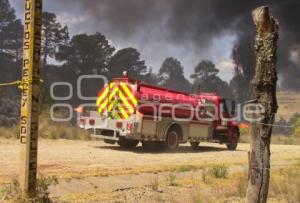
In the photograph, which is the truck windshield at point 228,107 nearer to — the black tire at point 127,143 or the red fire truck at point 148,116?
the red fire truck at point 148,116

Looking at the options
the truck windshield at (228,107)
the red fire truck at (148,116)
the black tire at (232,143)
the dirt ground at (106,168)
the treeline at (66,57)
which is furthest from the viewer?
the treeline at (66,57)

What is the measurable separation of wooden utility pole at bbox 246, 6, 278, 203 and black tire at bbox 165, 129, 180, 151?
10.8 meters

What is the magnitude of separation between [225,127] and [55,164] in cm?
972

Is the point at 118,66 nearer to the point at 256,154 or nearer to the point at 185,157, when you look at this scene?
the point at 185,157

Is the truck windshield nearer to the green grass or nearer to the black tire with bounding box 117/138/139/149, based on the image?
the black tire with bounding box 117/138/139/149

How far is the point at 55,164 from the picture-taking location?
11.3 m

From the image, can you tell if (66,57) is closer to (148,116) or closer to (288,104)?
(148,116)

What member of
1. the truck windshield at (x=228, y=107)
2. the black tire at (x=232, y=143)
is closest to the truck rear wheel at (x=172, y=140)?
the truck windshield at (x=228, y=107)

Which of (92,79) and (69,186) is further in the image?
(92,79)

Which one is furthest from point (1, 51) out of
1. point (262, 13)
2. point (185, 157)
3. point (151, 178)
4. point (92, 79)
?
point (262, 13)

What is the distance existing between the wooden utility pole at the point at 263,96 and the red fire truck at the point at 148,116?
9281 millimetres

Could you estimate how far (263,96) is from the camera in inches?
239

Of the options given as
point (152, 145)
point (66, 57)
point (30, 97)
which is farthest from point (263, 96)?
point (66, 57)

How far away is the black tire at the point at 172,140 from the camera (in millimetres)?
16984
